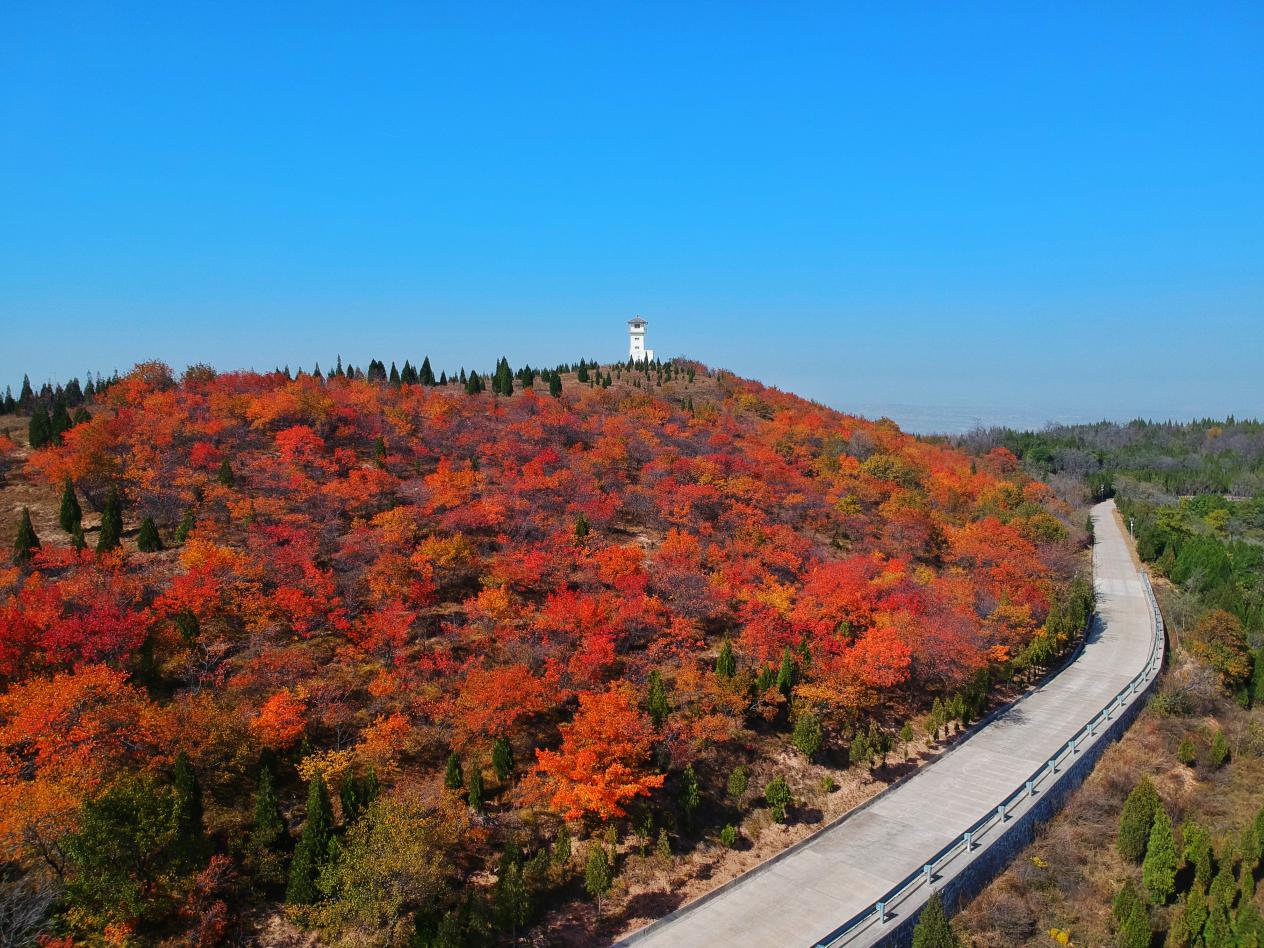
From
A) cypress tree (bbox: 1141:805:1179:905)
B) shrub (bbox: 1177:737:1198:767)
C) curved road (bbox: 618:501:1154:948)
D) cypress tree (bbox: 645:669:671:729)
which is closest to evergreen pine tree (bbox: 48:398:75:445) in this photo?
cypress tree (bbox: 645:669:671:729)

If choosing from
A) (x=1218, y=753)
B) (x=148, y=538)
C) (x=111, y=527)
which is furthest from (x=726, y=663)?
(x=111, y=527)

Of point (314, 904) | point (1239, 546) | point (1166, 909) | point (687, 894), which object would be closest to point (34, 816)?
point (314, 904)

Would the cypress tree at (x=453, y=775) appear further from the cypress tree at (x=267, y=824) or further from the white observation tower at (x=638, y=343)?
the white observation tower at (x=638, y=343)

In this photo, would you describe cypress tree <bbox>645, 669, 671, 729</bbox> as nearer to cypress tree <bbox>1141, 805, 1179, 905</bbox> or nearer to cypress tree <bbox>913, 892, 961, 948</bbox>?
cypress tree <bbox>913, 892, 961, 948</bbox>

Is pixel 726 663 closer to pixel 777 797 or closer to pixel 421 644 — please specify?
pixel 777 797

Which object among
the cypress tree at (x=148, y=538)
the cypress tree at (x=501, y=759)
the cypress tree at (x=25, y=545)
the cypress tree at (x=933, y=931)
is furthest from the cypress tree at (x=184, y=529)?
the cypress tree at (x=933, y=931)

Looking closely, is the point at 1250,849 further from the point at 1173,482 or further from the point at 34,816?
the point at 1173,482
